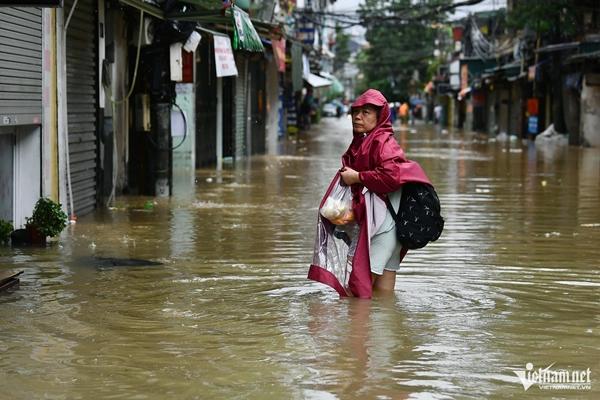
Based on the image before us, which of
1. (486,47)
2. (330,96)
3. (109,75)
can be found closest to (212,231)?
(109,75)

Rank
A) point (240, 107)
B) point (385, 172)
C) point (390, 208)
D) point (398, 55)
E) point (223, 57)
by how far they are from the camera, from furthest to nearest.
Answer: point (398, 55), point (240, 107), point (223, 57), point (390, 208), point (385, 172)

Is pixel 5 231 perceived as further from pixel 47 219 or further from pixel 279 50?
pixel 279 50

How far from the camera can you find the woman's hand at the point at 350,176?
7.58m

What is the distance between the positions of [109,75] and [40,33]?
3519 millimetres

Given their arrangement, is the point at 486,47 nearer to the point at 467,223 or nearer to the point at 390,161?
the point at 467,223

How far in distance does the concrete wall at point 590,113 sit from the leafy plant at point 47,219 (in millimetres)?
29254

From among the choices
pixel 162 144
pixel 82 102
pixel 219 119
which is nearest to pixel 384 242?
pixel 82 102

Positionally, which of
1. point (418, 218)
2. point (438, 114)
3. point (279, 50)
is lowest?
point (418, 218)

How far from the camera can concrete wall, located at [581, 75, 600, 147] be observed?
1492 inches

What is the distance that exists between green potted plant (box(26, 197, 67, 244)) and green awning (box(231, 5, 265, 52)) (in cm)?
603

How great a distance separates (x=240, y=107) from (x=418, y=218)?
895 inches

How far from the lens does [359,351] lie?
6359 millimetres

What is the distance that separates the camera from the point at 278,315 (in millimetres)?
7484

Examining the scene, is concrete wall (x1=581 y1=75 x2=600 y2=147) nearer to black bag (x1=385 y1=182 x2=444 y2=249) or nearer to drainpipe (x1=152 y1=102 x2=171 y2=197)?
drainpipe (x1=152 y1=102 x2=171 y2=197)
